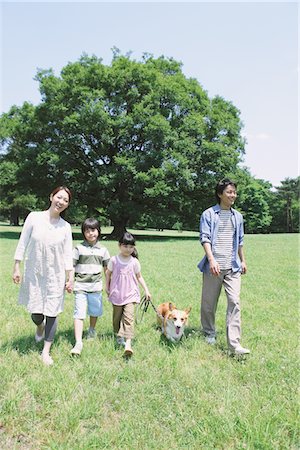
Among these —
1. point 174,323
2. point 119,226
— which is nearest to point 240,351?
point 174,323

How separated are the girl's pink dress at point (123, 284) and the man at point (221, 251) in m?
1.03

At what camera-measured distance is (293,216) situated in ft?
226

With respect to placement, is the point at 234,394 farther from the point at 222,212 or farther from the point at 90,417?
the point at 222,212

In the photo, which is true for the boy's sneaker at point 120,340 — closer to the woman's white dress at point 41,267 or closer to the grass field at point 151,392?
the grass field at point 151,392

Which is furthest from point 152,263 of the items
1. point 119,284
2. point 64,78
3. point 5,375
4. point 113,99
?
point 64,78

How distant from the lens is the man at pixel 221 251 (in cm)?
511

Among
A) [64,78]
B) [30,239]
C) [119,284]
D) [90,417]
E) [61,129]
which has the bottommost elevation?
[90,417]

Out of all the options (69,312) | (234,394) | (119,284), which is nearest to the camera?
(234,394)

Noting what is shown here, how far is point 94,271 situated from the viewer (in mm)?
5301

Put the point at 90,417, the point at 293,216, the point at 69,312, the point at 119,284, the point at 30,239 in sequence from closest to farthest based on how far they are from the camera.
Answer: the point at 90,417, the point at 30,239, the point at 119,284, the point at 69,312, the point at 293,216

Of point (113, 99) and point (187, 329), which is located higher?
point (113, 99)

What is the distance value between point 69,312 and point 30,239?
2569 mm

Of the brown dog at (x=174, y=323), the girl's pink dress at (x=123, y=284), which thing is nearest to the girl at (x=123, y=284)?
the girl's pink dress at (x=123, y=284)

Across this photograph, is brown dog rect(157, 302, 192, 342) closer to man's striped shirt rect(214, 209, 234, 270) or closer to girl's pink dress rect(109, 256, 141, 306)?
girl's pink dress rect(109, 256, 141, 306)
